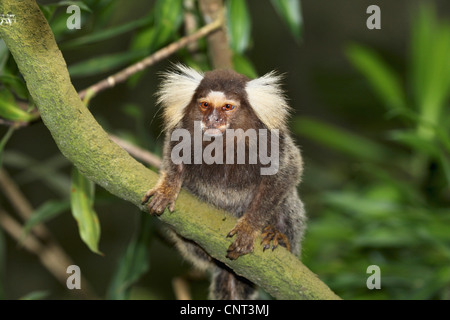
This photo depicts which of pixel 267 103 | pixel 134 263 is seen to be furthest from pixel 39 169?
pixel 267 103

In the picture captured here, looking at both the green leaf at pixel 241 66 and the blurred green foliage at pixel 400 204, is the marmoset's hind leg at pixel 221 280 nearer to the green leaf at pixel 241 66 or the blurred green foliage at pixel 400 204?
the blurred green foliage at pixel 400 204

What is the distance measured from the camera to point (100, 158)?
1909 millimetres

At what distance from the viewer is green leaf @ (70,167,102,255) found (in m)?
2.56

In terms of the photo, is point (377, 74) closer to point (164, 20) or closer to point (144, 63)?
point (164, 20)

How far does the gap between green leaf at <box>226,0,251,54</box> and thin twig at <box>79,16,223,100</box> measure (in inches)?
6.9

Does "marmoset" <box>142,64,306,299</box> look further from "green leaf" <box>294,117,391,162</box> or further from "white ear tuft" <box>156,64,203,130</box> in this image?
"green leaf" <box>294,117,391,162</box>

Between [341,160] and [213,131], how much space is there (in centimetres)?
429

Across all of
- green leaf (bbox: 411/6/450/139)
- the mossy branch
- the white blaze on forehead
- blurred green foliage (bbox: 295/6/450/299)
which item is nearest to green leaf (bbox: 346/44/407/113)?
blurred green foliage (bbox: 295/6/450/299)

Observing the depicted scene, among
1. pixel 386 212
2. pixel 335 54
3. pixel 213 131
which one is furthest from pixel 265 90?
pixel 335 54

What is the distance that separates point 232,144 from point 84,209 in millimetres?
767

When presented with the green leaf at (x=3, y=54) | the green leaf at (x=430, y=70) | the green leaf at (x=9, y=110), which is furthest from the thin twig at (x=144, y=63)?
the green leaf at (x=430, y=70)

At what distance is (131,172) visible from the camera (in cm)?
199

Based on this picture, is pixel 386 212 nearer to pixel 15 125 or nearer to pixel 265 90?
pixel 265 90

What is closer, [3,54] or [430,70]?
[3,54]
